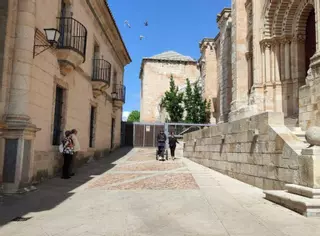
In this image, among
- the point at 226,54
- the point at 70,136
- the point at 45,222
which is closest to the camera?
the point at 45,222

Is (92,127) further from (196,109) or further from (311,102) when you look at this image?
(196,109)

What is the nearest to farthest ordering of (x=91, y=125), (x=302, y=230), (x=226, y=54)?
(x=302, y=230) < (x=91, y=125) < (x=226, y=54)

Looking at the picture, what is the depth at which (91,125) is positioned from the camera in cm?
1382

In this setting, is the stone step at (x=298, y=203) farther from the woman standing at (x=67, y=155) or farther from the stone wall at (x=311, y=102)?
the woman standing at (x=67, y=155)

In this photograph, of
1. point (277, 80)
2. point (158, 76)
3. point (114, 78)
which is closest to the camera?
point (277, 80)

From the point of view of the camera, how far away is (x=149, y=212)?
4820 mm

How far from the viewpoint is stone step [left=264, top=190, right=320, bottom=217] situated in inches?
173

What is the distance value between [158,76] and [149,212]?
34520 mm

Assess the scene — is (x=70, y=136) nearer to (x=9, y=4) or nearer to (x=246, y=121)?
Answer: (x=9, y=4)

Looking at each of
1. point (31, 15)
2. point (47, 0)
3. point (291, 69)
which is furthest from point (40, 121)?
point (291, 69)

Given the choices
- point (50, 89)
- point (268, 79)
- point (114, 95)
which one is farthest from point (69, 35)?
point (114, 95)

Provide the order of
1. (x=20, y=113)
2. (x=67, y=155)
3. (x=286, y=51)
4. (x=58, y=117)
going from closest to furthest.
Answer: (x=20, y=113)
(x=67, y=155)
(x=58, y=117)
(x=286, y=51)

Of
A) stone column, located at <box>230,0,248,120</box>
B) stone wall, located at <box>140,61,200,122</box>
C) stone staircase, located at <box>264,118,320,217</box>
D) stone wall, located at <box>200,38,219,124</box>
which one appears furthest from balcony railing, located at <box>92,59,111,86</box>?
stone wall, located at <box>140,61,200,122</box>

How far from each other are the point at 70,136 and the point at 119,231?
5612mm
